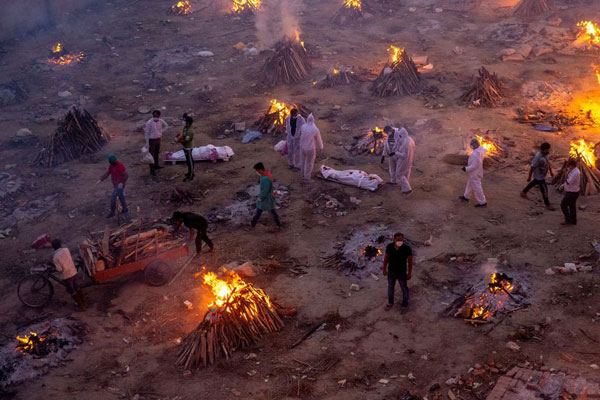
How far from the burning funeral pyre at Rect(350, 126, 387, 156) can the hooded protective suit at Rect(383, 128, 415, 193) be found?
6.38ft

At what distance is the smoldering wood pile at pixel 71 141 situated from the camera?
15039mm

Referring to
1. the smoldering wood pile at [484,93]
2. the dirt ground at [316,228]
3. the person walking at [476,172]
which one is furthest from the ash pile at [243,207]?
the smoldering wood pile at [484,93]

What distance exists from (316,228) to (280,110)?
252 inches

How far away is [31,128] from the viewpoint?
17375 mm

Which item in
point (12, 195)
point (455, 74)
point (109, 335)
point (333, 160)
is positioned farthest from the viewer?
point (455, 74)

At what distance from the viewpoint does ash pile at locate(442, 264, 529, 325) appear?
817 centimetres

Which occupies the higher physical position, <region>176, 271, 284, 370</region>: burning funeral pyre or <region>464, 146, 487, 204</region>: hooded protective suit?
<region>464, 146, 487, 204</region>: hooded protective suit

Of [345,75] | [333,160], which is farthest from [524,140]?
[345,75]

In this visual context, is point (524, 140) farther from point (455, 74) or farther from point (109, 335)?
point (109, 335)

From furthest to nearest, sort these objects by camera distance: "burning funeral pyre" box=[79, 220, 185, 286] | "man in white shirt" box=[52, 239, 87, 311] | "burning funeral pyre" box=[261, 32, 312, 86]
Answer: "burning funeral pyre" box=[261, 32, 312, 86], "burning funeral pyre" box=[79, 220, 185, 286], "man in white shirt" box=[52, 239, 87, 311]

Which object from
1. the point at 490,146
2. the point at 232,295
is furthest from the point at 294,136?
the point at 232,295

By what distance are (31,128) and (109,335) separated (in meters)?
11.4

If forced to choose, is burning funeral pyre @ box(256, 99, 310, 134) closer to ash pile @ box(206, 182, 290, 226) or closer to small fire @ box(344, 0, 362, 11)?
ash pile @ box(206, 182, 290, 226)

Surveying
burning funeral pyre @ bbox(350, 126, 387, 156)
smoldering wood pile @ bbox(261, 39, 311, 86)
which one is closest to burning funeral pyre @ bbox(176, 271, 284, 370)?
burning funeral pyre @ bbox(350, 126, 387, 156)
